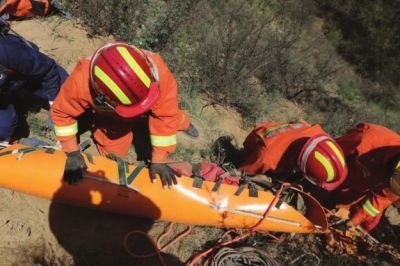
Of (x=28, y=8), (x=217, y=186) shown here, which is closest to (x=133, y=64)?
(x=217, y=186)

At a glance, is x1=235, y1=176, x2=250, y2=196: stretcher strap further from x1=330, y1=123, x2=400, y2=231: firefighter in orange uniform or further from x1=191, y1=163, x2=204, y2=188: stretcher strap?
x1=330, y1=123, x2=400, y2=231: firefighter in orange uniform

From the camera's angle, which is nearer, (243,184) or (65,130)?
(65,130)

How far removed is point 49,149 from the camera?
3.42 meters

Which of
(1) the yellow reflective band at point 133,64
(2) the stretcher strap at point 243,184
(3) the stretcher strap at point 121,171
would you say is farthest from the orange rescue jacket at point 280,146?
(1) the yellow reflective band at point 133,64

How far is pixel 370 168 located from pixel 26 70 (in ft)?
10.8

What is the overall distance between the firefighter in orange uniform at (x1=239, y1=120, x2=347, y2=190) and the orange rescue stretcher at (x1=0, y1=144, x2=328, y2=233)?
309 millimetres

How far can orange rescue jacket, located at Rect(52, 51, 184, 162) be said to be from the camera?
2.91 metres

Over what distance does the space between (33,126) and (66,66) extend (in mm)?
954

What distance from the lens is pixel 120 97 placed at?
2.69 m

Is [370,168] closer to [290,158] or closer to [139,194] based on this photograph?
[290,158]

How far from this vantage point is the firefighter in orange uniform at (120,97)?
2.63 metres

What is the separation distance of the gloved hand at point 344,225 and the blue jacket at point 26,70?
3161mm

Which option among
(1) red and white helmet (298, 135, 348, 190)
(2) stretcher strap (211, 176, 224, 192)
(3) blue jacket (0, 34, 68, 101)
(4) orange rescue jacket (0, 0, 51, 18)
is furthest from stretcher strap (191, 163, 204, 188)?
(4) orange rescue jacket (0, 0, 51, 18)

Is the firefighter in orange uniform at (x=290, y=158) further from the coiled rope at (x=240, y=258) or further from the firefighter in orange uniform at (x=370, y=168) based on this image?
the coiled rope at (x=240, y=258)
